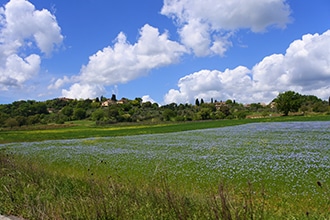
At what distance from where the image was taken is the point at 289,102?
103375 mm

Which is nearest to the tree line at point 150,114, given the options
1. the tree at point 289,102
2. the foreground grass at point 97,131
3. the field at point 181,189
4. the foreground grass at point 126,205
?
the tree at point 289,102

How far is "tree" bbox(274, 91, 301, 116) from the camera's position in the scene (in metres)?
103

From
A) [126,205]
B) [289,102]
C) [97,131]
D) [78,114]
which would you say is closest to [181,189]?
[126,205]

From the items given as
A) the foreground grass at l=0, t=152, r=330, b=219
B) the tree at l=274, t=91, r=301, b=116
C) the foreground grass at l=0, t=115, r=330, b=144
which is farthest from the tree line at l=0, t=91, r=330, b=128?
the foreground grass at l=0, t=152, r=330, b=219

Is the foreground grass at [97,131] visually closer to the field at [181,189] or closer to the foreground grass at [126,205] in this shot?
the field at [181,189]

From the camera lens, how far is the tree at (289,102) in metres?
103

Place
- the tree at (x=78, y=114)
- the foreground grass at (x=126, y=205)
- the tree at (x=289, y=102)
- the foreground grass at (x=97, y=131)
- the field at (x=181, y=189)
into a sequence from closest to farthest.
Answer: the foreground grass at (x=126, y=205)
the field at (x=181, y=189)
the foreground grass at (x=97, y=131)
the tree at (x=289, y=102)
the tree at (x=78, y=114)

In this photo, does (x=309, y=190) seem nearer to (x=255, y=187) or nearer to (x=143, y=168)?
(x=255, y=187)

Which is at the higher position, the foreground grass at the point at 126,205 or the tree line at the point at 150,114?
the tree line at the point at 150,114

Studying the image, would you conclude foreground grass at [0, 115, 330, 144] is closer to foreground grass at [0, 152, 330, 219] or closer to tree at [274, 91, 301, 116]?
tree at [274, 91, 301, 116]

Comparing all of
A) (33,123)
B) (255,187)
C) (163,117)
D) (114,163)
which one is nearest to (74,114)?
(33,123)

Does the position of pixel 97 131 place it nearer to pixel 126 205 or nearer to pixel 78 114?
pixel 126 205

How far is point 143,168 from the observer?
Answer: 57.9 ft

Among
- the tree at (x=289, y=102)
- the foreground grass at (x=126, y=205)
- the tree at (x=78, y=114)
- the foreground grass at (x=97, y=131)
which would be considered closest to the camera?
the foreground grass at (x=126, y=205)
